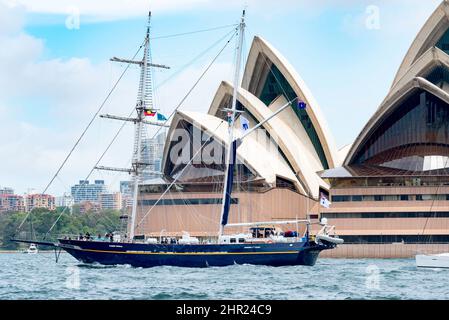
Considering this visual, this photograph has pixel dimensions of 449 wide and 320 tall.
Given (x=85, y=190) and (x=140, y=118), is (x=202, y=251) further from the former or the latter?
(x=85, y=190)

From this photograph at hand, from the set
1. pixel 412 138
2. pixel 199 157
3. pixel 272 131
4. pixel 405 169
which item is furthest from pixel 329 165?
pixel 199 157

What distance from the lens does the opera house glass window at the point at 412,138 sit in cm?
7612

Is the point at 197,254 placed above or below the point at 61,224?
below

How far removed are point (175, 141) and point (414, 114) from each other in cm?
2257

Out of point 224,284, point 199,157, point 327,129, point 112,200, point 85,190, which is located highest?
point 327,129

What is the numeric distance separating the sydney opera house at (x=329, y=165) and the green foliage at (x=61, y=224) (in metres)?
18.4

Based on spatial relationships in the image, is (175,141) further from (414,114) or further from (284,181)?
(414,114)

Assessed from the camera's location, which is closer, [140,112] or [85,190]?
[140,112]

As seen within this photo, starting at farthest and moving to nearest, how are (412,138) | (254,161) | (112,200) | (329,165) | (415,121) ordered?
(112,200) < (329,165) < (412,138) < (254,161) < (415,121)

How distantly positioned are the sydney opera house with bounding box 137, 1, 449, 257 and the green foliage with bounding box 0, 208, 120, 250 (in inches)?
723

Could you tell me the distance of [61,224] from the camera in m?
103

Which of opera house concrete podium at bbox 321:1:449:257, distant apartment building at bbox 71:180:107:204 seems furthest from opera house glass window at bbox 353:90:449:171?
distant apartment building at bbox 71:180:107:204

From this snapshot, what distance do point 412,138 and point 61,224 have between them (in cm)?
4411
